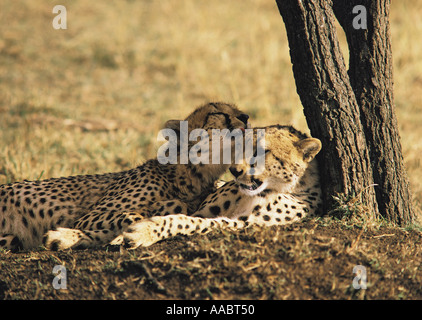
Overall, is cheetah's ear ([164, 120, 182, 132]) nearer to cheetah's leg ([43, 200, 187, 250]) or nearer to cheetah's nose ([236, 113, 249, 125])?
cheetah's nose ([236, 113, 249, 125])

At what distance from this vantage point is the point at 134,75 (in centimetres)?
779

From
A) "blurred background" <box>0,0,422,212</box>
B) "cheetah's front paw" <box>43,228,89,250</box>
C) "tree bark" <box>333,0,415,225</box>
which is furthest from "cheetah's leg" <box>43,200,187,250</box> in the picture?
"blurred background" <box>0,0,422,212</box>

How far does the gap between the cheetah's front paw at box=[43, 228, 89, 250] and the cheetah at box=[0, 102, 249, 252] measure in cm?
14

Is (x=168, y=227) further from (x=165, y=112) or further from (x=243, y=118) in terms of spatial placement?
(x=165, y=112)

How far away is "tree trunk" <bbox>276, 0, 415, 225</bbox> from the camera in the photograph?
3205 mm

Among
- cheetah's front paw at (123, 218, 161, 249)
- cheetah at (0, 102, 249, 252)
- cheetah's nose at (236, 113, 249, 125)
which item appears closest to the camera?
cheetah's front paw at (123, 218, 161, 249)

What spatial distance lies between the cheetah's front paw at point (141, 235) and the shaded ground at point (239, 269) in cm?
5

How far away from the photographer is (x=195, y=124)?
12.9 feet

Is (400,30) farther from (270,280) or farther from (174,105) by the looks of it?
(270,280)

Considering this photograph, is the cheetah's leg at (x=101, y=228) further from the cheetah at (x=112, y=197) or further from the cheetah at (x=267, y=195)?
the cheetah at (x=267, y=195)

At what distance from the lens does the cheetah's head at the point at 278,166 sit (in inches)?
127

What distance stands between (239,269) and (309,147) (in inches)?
36.0

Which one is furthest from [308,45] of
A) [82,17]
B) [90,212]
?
[82,17]

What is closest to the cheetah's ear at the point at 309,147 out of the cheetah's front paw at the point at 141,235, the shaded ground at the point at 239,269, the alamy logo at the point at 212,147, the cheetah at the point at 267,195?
the cheetah at the point at 267,195
